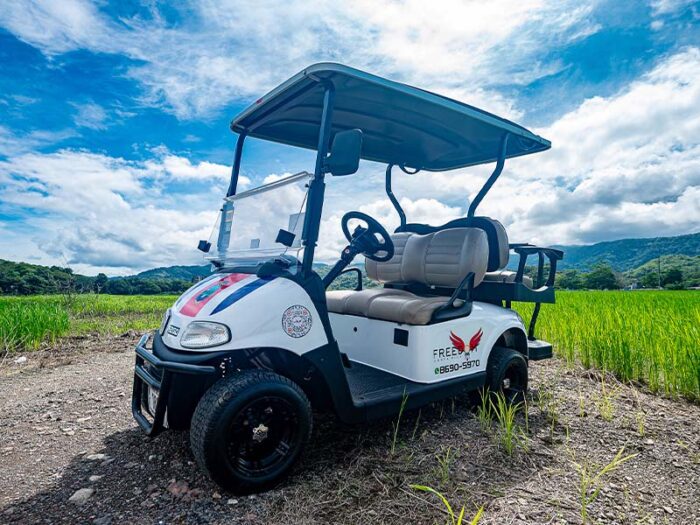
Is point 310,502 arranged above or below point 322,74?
below

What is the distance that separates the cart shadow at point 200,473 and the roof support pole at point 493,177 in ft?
6.21

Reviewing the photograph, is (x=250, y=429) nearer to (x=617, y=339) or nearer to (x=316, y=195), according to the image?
(x=316, y=195)

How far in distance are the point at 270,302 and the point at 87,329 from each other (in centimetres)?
684

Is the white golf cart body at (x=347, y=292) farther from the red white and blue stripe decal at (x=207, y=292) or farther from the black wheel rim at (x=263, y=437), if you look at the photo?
the black wheel rim at (x=263, y=437)

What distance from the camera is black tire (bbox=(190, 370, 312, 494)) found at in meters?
2.14

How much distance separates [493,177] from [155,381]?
3.21 meters

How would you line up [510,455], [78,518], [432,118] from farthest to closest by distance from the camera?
[432,118], [510,455], [78,518]

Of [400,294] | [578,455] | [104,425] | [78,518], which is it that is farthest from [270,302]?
[578,455]

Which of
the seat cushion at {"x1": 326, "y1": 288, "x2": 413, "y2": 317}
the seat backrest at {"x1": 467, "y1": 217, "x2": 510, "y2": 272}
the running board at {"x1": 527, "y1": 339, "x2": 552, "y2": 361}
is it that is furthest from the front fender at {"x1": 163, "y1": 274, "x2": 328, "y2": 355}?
the running board at {"x1": 527, "y1": 339, "x2": 552, "y2": 361}

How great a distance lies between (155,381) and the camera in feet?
8.11

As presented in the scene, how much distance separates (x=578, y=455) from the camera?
Result: 9.58ft

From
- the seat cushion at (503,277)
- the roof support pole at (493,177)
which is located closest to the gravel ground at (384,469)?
the seat cushion at (503,277)

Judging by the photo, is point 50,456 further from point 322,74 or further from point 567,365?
point 567,365

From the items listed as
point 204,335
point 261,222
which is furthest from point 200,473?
point 261,222
